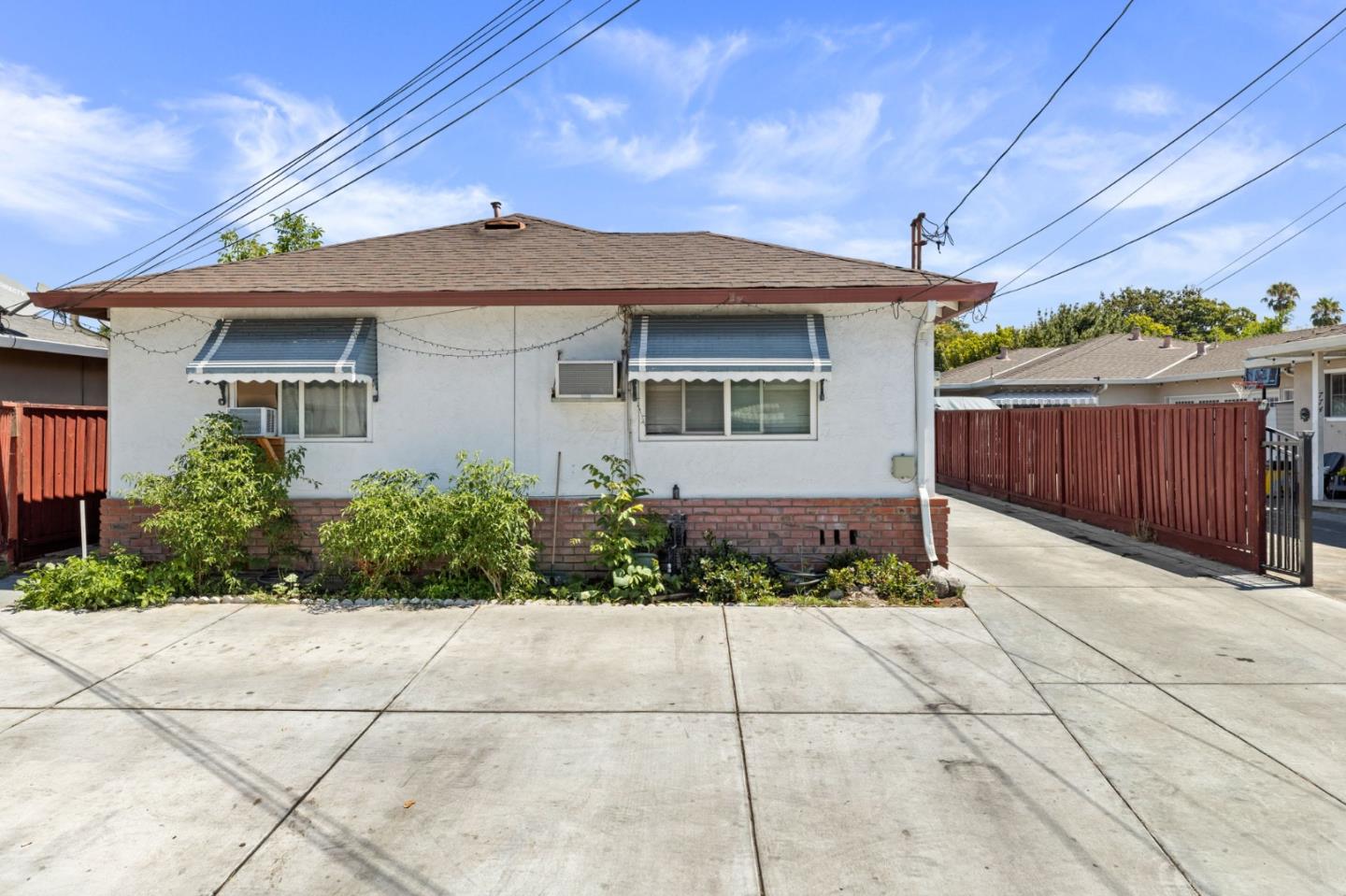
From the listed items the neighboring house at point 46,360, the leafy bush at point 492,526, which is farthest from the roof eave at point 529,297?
the neighboring house at point 46,360

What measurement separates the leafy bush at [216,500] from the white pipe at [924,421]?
6.45m

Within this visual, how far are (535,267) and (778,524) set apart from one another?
3890 mm

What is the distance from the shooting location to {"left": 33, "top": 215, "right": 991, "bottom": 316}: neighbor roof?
7844 mm

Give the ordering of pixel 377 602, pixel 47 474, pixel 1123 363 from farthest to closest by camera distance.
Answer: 1. pixel 1123 363
2. pixel 47 474
3. pixel 377 602

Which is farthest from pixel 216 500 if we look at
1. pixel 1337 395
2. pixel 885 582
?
pixel 1337 395

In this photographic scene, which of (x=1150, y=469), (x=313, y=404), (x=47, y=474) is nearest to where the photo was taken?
(x=313, y=404)

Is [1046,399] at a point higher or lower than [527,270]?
lower

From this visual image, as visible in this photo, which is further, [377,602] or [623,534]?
[623,534]

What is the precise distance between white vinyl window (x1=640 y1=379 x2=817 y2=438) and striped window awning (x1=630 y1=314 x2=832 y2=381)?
0.54m

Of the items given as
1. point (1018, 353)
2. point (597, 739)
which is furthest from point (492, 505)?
point (1018, 353)

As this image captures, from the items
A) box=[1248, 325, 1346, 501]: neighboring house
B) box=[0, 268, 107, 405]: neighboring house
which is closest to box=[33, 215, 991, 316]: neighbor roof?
box=[0, 268, 107, 405]: neighboring house

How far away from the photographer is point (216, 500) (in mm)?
7223

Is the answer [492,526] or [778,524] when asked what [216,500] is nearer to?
[492,526]

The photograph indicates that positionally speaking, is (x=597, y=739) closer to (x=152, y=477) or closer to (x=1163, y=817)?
(x=1163, y=817)
